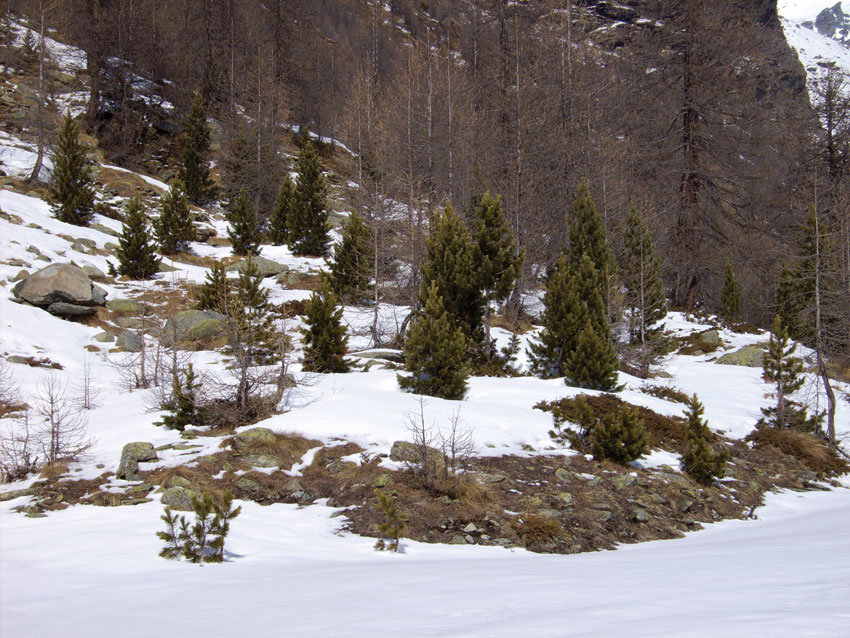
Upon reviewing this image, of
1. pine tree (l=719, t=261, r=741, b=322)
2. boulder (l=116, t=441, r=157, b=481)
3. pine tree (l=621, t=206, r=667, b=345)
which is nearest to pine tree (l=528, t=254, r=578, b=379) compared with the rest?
pine tree (l=621, t=206, r=667, b=345)

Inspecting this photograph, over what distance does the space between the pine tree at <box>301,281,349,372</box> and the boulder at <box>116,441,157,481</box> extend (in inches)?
221

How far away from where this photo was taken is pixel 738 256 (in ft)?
93.1

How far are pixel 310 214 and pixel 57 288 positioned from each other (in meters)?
12.6

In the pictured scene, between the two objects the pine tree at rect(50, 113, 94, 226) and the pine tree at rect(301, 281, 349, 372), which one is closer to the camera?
the pine tree at rect(301, 281, 349, 372)

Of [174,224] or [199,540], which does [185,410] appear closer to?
[199,540]

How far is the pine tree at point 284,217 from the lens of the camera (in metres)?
26.1

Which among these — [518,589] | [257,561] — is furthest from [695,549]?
[257,561]

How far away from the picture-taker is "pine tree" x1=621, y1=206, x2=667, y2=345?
17812mm

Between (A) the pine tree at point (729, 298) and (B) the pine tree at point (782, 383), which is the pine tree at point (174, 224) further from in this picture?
(A) the pine tree at point (729, 298)

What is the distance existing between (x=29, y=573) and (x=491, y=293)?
12.0 meters

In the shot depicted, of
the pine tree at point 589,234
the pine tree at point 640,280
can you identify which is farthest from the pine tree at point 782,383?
the pine tree at point 589,234

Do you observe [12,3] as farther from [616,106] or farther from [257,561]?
[257,561]

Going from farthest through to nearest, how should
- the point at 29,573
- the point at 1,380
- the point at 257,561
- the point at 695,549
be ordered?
the point at 1,380 < the point at 695,549 < the point at 257,561 < the point at 29,573

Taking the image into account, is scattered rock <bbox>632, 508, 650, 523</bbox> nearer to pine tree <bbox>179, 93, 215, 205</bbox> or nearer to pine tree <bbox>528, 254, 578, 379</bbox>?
pine tree <bbox>528, 254, 578, 379</bbox>
